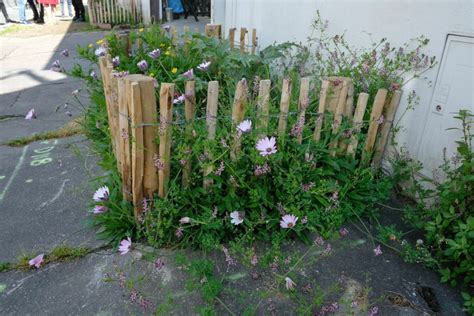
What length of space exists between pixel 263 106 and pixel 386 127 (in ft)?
3.82

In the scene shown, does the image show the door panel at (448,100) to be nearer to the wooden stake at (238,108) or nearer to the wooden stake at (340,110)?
the wooden stake at (340,110)

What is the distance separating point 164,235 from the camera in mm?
2412

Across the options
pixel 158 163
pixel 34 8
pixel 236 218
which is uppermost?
pixel 34 8

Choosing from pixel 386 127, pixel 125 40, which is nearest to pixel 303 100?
pixel 386 127

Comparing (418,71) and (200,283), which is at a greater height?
(418,71)

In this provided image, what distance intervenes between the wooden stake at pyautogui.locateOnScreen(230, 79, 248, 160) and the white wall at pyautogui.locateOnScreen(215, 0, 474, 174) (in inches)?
57.5

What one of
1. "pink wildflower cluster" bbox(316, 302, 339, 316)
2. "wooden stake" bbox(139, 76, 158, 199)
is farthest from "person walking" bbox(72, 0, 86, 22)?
"pink wildflower cluster" bbox(316, 302, 339, 316)

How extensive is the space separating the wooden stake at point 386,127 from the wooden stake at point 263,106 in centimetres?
111

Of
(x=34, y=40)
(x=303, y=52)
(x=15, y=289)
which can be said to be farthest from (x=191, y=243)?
(x=34, y=40)

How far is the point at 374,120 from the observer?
111 inches

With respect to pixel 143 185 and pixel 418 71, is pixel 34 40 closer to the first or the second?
pixel 143 185

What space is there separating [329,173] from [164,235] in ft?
4.04

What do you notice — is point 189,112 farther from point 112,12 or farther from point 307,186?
point 112,12


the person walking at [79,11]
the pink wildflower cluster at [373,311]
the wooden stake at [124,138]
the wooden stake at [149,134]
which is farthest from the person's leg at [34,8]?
the pink wildflower cluster at [373,311]
